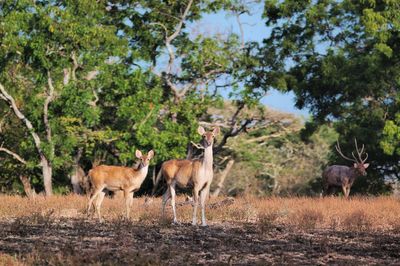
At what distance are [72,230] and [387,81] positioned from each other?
896 inches

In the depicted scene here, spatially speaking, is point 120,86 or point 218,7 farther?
point 218,7

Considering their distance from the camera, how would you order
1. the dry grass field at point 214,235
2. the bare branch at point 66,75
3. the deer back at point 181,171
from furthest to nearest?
1. the bare branch at point 66,75
2. the deer back at point 181,171
3. the dry grass field at point 214,235

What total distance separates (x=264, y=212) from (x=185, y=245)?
5.70 meters

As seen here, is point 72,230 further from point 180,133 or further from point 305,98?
point 305,98

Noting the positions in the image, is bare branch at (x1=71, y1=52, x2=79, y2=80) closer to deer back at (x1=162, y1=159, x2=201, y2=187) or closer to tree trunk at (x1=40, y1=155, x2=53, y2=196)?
tree trunk at (x1=40, y1=155, x2=53, y2=196)

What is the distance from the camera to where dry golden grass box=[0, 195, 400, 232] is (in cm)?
1692

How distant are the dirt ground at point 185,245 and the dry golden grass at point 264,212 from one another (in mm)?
787

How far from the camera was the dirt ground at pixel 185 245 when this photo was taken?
11242mm

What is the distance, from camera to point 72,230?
602 inches

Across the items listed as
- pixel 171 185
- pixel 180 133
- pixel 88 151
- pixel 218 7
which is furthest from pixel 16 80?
pixel 171 185

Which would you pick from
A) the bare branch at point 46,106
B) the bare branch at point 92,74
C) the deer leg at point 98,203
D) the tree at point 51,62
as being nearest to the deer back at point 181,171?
the deer leg at point 98,203

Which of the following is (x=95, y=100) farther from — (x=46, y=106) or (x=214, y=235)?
(x=214, y=235)

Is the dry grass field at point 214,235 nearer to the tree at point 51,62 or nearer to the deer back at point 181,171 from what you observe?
the deer back at point 181,171

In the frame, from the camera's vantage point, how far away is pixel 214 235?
14750 millimetres
